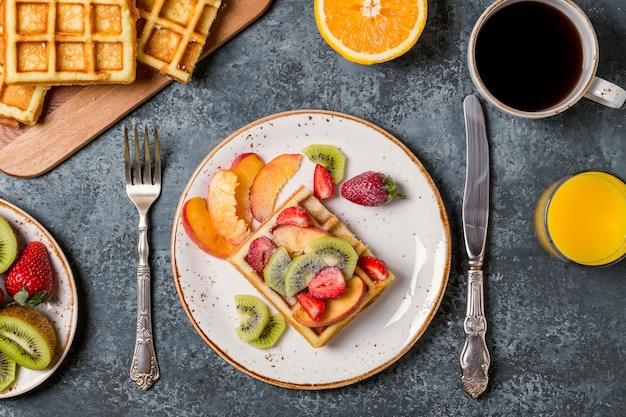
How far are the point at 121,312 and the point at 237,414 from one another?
581 mm

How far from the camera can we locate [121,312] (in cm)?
242

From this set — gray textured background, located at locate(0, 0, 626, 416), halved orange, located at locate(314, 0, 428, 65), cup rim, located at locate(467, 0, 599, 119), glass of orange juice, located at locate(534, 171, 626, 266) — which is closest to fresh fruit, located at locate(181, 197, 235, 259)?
gray textured background, located at locate(0, 0, 626, 416)

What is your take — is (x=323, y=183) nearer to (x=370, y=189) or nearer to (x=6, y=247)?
(x=370, y=189)

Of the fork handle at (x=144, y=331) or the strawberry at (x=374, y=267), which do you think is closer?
the strawberry at (x=374, y=267)

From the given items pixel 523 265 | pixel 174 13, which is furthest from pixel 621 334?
pixel 174 13

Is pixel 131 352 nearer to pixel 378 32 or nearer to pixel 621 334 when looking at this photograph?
pixel 378 32

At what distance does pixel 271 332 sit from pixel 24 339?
87 cm

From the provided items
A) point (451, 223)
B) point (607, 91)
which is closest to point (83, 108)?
point (451, 223)

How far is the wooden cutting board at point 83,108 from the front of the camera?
2.33m

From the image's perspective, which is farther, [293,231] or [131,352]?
[131,352]

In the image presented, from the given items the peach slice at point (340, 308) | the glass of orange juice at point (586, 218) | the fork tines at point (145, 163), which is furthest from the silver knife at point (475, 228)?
the fork tines at point (145, 163)

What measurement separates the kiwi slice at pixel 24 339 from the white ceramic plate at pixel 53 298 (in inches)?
2.1

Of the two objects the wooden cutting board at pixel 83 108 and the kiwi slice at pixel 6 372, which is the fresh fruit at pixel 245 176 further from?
the kiwi slice at pixel 6 372

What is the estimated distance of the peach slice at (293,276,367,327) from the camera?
2154 mm
